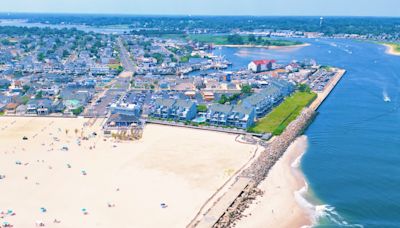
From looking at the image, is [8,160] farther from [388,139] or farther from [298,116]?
[388,139]

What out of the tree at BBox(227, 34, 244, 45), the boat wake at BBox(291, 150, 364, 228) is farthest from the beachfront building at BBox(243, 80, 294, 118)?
Result: the tree at BBox(227, 34, 244, 45)

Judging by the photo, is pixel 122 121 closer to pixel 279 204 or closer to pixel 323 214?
pixel 279 204

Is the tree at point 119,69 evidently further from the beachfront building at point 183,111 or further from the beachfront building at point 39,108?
the beachfront building at point 183,111

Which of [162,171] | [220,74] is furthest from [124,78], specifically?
[162,171]

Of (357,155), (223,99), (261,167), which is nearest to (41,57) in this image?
(223,99)

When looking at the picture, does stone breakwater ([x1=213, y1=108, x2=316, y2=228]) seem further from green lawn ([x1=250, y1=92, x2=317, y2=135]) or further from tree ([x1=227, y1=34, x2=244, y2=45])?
tree ([x1=227, y1=34, x2=244, y2=45])

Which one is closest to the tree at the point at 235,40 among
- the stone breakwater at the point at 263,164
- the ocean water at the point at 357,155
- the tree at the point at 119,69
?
the tree at the point at 119,69
